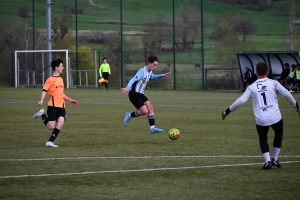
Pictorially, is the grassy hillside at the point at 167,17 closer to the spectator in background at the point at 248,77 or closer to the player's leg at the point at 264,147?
Answer: the spectator in background at the point at 248,77

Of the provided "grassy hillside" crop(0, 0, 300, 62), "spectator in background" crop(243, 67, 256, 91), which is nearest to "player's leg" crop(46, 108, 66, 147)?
"spectator in background" crop(243, 67, 256, 91)

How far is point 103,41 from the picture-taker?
68.6 meters

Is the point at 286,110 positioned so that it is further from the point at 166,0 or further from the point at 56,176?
the point at 166,0

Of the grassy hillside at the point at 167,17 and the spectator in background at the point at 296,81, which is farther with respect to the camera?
the grassy hillside at the point at 167,17

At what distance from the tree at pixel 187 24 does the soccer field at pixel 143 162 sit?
38436mm

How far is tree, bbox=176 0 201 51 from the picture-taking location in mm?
60206

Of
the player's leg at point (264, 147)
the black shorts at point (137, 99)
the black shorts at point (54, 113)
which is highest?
the black shorts at point (137, 99)

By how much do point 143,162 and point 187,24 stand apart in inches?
1923

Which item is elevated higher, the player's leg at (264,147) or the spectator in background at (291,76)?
the spectator in background at (291,76)

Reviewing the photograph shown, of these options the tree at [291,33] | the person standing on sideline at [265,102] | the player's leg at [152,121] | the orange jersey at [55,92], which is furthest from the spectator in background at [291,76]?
the tree at [291,33]

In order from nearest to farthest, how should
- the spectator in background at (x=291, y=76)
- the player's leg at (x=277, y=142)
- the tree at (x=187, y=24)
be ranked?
the player's leg at (x=277, y=142)
the spectator in background at (x=291, y=76)
the tree at (x=187, y=24)

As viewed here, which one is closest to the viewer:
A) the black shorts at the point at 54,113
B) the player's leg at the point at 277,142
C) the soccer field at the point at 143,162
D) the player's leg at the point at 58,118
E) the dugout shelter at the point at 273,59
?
the soccer field at the point at 143,162

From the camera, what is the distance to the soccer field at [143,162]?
9242 mm

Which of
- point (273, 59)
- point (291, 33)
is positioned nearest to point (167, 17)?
point (291, 33)
